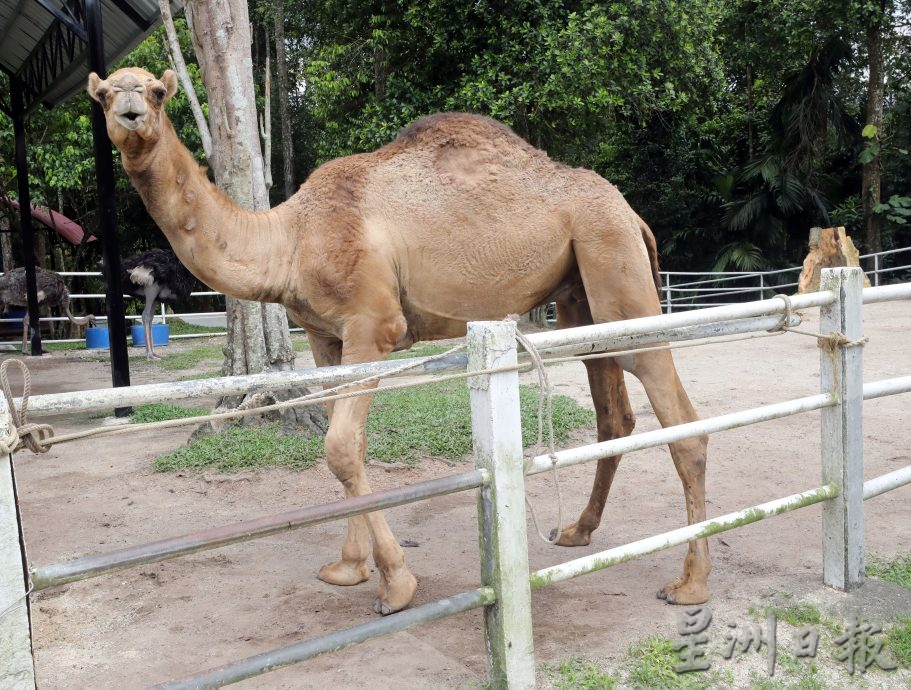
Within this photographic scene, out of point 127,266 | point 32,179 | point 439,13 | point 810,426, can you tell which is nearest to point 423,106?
point 439,13

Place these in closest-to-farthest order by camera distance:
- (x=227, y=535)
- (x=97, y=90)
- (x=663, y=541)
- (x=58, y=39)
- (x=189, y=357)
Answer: (x=227, y=535), (x=663, y=541), (x=97, y=90), (x=58, y=39), (x=189, y=357)

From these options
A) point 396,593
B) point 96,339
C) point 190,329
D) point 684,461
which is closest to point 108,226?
point 396,593

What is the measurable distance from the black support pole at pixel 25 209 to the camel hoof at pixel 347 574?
12.6m

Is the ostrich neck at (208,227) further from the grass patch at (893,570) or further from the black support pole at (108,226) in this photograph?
the black support pole at (108,226)

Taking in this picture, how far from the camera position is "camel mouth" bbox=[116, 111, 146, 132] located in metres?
3.21

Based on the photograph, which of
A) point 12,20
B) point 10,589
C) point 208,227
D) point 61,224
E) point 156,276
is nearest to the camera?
point 10,589

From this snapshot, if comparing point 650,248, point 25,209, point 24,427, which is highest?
point 25,209

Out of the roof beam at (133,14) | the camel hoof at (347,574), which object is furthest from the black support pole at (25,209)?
the camel hoof at (347,574)

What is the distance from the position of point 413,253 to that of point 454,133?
0.66 meters

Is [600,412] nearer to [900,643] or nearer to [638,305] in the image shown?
[638,305]

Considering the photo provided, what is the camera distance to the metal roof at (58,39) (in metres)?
9.67

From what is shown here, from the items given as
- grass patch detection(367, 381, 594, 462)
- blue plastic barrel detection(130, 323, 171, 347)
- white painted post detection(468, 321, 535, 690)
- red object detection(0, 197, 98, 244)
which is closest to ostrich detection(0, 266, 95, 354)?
blue plastic barrel detection(130, 323, 171, 347)

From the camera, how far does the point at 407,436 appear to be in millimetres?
6613

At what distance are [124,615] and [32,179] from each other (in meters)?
16.2
